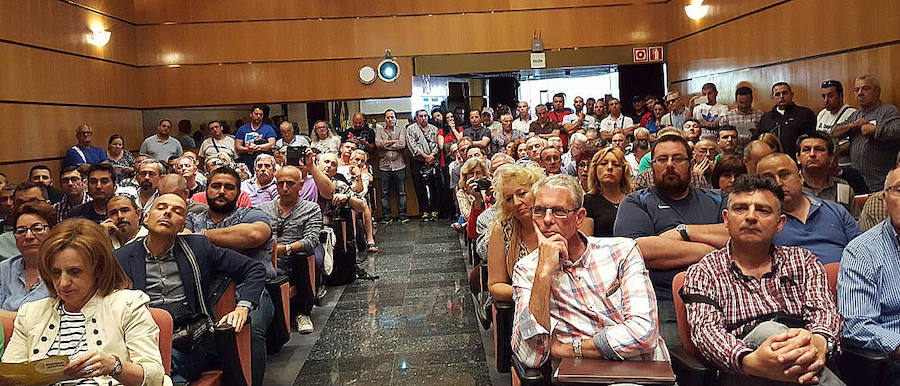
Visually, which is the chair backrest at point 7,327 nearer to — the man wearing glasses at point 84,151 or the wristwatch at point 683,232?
the wristwatch at point 683,232

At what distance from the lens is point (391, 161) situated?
10.2 meters

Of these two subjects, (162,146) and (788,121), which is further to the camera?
(162,146)

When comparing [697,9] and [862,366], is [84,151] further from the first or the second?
[862,366]

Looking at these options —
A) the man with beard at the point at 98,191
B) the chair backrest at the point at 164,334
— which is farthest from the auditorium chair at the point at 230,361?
the man with beard at the point at 98,191

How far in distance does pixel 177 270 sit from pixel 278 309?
0.86m

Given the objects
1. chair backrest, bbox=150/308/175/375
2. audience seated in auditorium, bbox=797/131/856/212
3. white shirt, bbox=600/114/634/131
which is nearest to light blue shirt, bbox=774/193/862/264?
audience seated in auditorium, bbox=797/131/856/212

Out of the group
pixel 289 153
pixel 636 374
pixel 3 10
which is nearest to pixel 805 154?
pixel 636 374

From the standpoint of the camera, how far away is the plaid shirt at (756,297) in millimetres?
2418

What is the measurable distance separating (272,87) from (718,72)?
5.77m

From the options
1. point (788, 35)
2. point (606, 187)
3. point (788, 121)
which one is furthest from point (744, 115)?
point (606, 187)

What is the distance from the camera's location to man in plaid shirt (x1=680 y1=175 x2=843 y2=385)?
92.2 inches

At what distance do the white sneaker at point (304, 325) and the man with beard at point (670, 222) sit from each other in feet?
7.51

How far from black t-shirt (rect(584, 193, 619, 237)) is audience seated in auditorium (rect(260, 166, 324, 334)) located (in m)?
1.78

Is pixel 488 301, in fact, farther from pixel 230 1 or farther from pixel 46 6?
pixel 230 1
